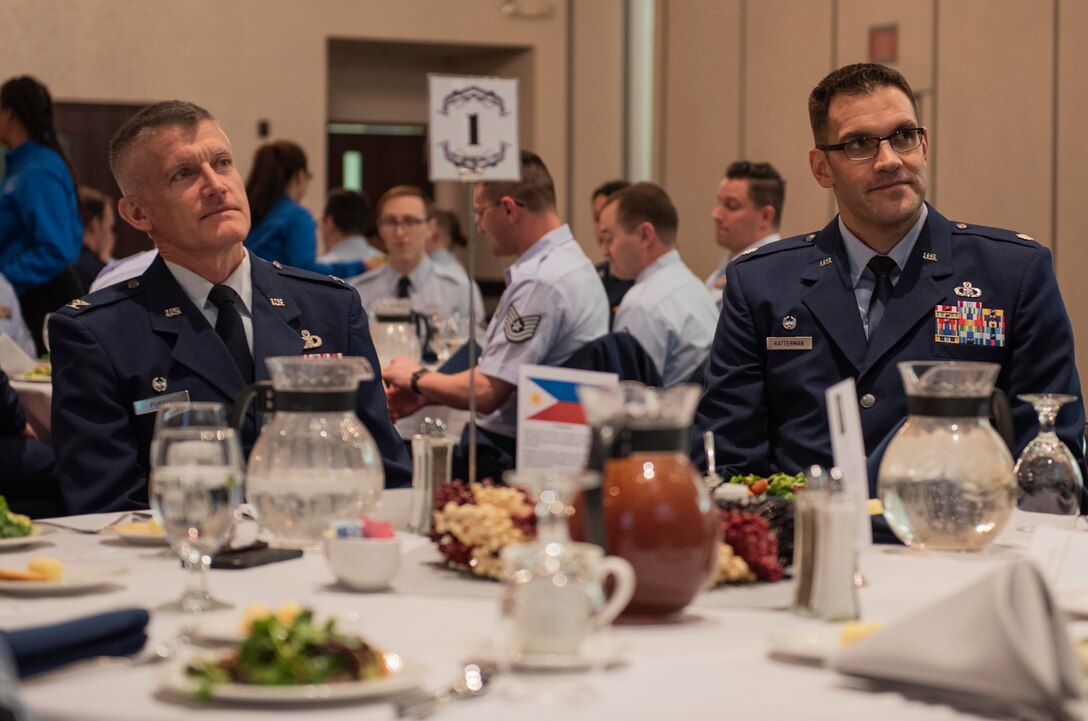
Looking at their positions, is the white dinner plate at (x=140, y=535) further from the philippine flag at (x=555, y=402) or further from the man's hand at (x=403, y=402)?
the man's hand at (x=403, y=402)

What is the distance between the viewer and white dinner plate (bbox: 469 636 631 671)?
4.05ft

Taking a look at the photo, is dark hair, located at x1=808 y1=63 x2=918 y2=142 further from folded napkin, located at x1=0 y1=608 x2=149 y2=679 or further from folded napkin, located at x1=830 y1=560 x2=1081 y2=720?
folded napkin, located at x1=0 y1=608 x2=149 y2=679

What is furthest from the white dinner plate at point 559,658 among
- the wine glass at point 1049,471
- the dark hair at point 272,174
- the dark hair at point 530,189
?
the dark hair at point 272,174

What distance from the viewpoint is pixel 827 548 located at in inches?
56.5

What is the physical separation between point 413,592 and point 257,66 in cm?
A: 1035

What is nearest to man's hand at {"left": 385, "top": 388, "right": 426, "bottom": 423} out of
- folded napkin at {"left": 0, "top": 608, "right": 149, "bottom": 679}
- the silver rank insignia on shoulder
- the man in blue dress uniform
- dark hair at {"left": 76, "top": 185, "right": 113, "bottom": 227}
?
the man in blue dress uniform

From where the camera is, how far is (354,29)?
11.6m

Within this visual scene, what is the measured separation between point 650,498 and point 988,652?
362 millimetres

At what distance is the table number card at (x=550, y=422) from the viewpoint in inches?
74.4

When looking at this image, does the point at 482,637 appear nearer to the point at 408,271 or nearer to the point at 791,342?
the point at 791,342

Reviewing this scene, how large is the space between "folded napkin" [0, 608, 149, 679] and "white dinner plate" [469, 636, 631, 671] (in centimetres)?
31

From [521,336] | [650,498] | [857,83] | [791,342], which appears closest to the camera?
[650,498]

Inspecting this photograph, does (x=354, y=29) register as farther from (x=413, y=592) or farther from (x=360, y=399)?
(x=413, y=592)

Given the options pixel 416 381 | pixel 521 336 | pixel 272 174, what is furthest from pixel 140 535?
pixel 272 174
